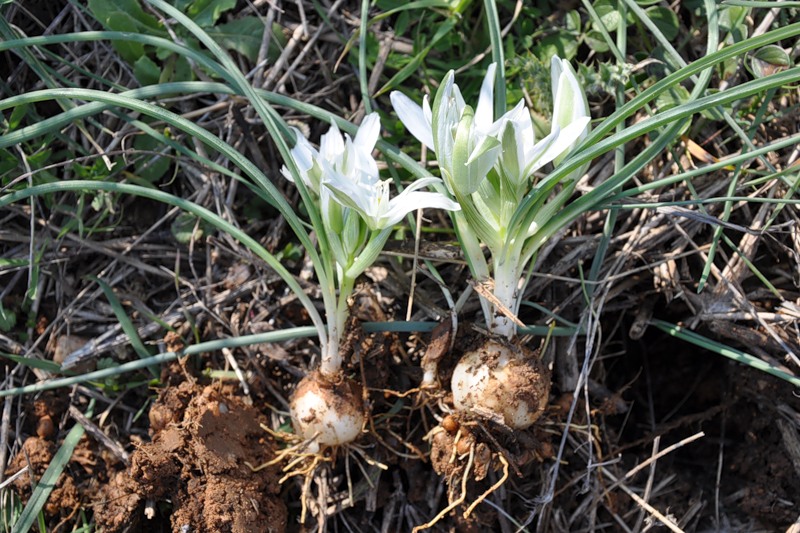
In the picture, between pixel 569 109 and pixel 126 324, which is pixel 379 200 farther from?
pixel 126 324

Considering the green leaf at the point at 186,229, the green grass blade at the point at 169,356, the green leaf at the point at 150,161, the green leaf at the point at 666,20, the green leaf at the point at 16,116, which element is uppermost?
the green leaf at the point at 666,20

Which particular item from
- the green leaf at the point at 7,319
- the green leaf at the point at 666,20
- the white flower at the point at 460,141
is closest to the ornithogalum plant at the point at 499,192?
the white flower at the point at 460,141

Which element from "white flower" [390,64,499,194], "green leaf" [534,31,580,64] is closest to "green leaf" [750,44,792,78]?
"green leaf" [534,31,580,64]

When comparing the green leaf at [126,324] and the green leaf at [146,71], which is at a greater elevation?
the green leaf at [146,71]

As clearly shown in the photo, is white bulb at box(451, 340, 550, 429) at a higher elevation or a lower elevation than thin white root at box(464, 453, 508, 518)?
higher

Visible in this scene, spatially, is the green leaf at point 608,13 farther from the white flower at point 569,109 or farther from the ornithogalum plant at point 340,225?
the ornithogalum plant at point 340,225

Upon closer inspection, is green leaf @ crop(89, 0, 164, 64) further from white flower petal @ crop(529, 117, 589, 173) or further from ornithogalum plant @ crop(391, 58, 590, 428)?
white flower petal @ crop(529, 117, 589, 173)
